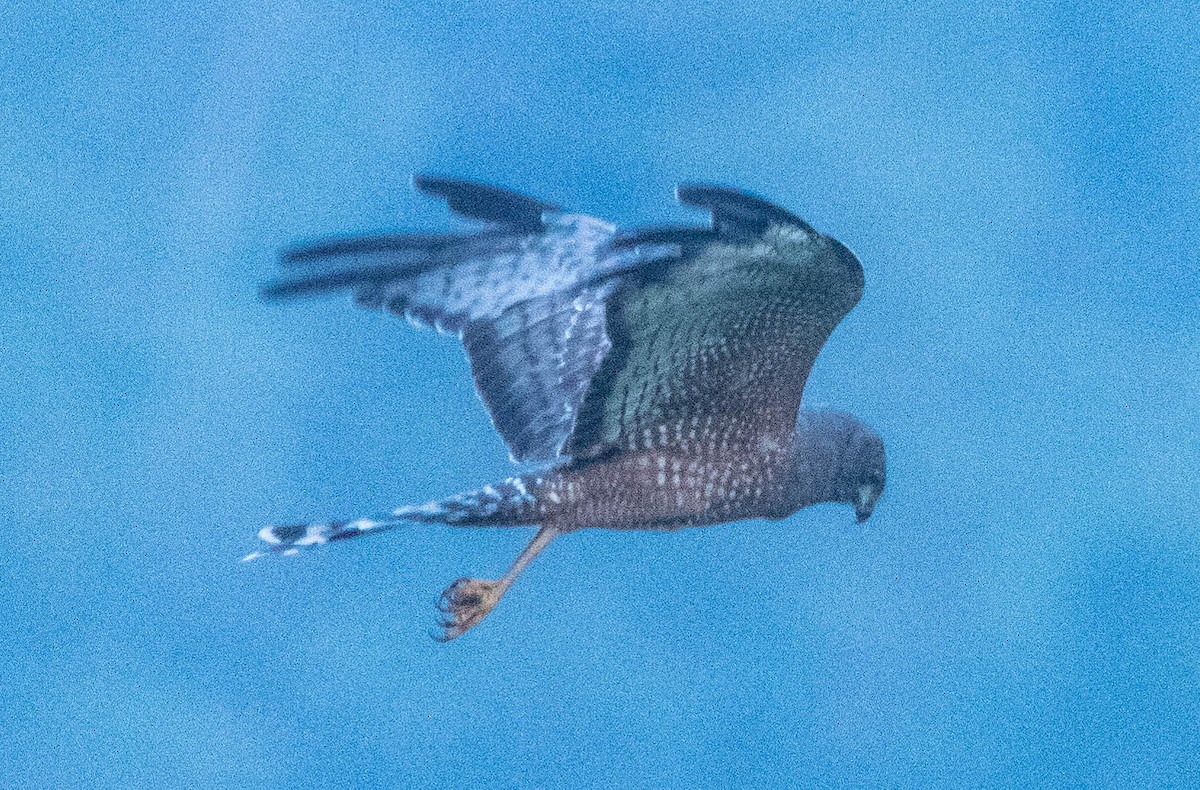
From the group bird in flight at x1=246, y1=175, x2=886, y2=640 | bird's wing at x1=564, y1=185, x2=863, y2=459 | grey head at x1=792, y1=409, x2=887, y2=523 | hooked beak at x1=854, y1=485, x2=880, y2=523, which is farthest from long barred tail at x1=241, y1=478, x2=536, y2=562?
hooked beak at x1=854, y1=485, x2=880, y2=523

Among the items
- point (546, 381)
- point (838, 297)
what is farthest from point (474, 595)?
point (838, 297)

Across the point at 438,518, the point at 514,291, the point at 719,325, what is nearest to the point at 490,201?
the point at 514,291

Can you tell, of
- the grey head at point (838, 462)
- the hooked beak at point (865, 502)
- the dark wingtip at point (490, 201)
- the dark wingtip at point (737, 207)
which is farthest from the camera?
the hooked beak at point (865, 502)

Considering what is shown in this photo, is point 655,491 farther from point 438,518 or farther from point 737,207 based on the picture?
point 737,207

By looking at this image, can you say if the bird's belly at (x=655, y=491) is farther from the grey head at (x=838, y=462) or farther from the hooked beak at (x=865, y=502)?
the hooked beak at (x=865, y=502)

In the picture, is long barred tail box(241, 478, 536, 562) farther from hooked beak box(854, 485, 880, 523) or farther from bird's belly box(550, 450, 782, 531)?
hooked beak box(854, 485, 880, 523)

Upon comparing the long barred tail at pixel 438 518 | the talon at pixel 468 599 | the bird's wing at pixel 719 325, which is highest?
the bird's wing at pixel 719 325

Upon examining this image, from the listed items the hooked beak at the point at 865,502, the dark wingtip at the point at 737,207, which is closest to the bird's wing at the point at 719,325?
the dark wingtip at the point at 737,207
